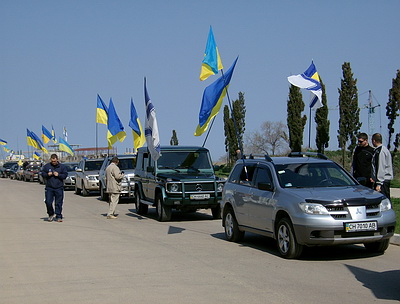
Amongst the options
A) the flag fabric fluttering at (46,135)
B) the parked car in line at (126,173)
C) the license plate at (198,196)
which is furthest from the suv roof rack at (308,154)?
the flag fabric fluttering at (46,135)

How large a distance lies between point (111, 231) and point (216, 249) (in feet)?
14.2

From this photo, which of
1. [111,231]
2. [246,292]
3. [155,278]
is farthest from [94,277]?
[111,231]

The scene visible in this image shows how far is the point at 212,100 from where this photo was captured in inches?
714

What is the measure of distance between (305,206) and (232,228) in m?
3.01

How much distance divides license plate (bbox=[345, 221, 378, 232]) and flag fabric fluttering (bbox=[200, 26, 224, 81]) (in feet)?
28.7

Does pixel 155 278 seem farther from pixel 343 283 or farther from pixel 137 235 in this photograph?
pixel 137 235

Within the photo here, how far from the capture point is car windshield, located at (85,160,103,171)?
30.6 meters

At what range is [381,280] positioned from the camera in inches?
324

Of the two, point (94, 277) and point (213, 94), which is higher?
point (213, 94)

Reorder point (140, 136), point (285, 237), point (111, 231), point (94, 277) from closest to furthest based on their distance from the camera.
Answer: point (94, 277)
point (285, 237)
point (111, 231)
point (140, 136)

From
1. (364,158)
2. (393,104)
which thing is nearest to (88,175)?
(364,158)

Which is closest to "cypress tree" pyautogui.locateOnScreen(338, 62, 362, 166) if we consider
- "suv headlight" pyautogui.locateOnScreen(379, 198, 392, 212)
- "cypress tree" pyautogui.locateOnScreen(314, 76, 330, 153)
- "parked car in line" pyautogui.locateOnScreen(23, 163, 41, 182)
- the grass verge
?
"cypress tree" pyautogui.locateOnScreen(314, 76, 330, 153)

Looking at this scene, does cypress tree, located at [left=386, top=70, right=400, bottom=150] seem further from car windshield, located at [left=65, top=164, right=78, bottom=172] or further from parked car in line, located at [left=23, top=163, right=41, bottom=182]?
parked car in line, located at [left=23, top=163, right=41, bottom=182]

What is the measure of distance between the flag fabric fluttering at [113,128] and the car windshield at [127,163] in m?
6.16
